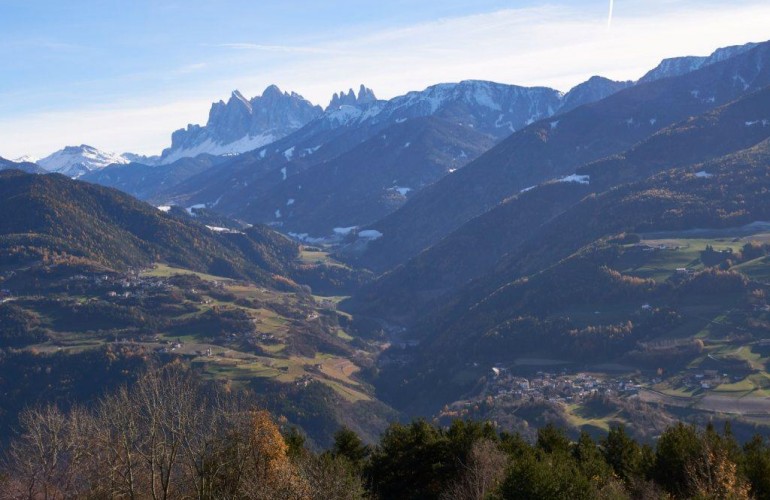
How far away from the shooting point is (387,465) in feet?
222

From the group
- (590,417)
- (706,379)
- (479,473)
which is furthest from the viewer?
(706,379)

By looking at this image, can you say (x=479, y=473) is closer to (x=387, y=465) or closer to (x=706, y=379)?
(x=387, y=465)

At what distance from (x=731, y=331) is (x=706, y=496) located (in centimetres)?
14003

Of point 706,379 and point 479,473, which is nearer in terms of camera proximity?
point 479,473

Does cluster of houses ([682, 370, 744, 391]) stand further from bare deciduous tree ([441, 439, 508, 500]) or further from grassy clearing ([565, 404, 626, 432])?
bare deciduous tree ([441, 439, 508, 500])

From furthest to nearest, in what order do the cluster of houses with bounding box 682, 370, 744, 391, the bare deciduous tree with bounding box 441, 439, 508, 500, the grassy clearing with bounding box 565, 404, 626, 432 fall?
the cluster of houses with bounding box 682, 370, 744, 391
the grassy clearing with bounding box 565, 404, 626, 432
the bare deciduous tree with bounding box 441, 439, 508, 500

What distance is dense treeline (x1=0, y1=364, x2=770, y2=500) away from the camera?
4600cm

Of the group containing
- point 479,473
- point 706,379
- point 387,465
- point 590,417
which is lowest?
point 590,417

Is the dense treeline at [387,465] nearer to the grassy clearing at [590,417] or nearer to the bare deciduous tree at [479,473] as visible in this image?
the bare deciduous tree at [479,473]

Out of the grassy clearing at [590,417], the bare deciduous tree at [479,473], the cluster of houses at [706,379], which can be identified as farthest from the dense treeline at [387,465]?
the cluster of houses at [706,379]

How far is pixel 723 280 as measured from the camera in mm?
186500

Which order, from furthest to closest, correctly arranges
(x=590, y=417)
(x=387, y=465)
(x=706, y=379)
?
1. (x=706, y=379)
2. (x=590, y=417)
3. (x=387, y=465)

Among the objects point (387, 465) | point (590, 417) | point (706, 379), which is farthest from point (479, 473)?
point (706, 379)

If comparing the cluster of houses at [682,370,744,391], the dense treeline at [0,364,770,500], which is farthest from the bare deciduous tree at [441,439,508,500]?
the cluster of houses at [682,370,744,391]
